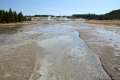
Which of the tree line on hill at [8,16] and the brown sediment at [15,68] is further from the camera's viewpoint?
the tree line on hill at [8,16]

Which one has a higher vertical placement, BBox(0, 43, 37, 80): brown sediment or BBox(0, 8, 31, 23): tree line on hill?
BBox(0, 8, 31, 23): tree line on hill

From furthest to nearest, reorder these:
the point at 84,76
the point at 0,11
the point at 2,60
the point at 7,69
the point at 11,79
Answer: the point at 0,11, the point at 2,60, the point at 7,69, the point at 84,76, the point at 11,79

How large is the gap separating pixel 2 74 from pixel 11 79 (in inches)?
33.1

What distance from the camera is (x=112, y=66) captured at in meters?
10.0

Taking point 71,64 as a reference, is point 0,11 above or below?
above

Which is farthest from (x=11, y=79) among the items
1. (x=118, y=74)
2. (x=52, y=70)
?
(x=118, y=74)

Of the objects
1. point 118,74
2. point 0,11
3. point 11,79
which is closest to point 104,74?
point 118,74

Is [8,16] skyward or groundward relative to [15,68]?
skyward

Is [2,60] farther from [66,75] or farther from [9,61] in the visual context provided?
[66,75]

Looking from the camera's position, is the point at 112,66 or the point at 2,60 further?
the point at 2,60

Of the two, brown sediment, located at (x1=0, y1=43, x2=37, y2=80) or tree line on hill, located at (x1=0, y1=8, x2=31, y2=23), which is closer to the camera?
brown sediment, located at (x1=0, y1=43, x2=37, y2=80)

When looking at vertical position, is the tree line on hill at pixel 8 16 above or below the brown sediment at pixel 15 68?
above

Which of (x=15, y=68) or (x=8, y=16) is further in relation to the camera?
(x=8, y=16)

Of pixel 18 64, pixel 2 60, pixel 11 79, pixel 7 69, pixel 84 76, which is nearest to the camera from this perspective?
pixel 11 79
